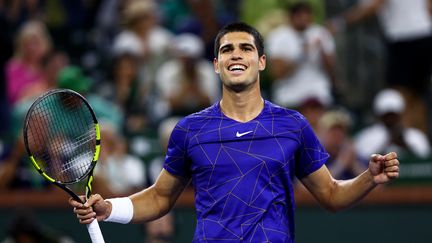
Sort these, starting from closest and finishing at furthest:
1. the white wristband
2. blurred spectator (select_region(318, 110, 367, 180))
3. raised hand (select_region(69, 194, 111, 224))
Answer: raised hand (select_region(69, 194, 111, 224)) < the white wristband < blurred spectator (select_region(318, 110, 367, 180))

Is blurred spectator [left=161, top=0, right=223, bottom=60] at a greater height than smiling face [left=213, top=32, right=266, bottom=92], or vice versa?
blurred spectator [left=161, top=0, right=223, bottom=60]

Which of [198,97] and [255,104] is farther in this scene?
[198,97]

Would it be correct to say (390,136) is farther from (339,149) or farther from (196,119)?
(196,119)

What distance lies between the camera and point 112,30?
12445 millimetres

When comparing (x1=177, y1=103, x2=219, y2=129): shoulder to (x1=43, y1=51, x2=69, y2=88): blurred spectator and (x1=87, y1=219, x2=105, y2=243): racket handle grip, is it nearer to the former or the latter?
(x1=87, y1=219, x2=105, y2=243): racket handle grip

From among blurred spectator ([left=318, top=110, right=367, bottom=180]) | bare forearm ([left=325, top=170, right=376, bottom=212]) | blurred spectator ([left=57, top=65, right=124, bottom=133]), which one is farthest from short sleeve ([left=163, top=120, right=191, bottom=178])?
blurred spectator ([left=57, top=65, right=124, bottom=133])

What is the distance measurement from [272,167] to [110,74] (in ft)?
21.8

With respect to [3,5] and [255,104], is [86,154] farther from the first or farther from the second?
[3,5]

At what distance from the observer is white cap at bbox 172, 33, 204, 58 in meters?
10.7

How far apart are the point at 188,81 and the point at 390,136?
208cm

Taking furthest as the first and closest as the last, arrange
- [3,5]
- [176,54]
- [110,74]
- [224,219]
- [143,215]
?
[3,5]
[110,74]
[176,54]
[143,215]
[224,219]

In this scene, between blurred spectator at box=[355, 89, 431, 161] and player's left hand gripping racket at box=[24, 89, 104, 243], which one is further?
blurred spectator at box=[355, 89, 431, 161]

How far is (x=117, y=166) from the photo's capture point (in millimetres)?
9859

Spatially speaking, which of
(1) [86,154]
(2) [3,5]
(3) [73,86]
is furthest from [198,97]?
(1) [86,154]
